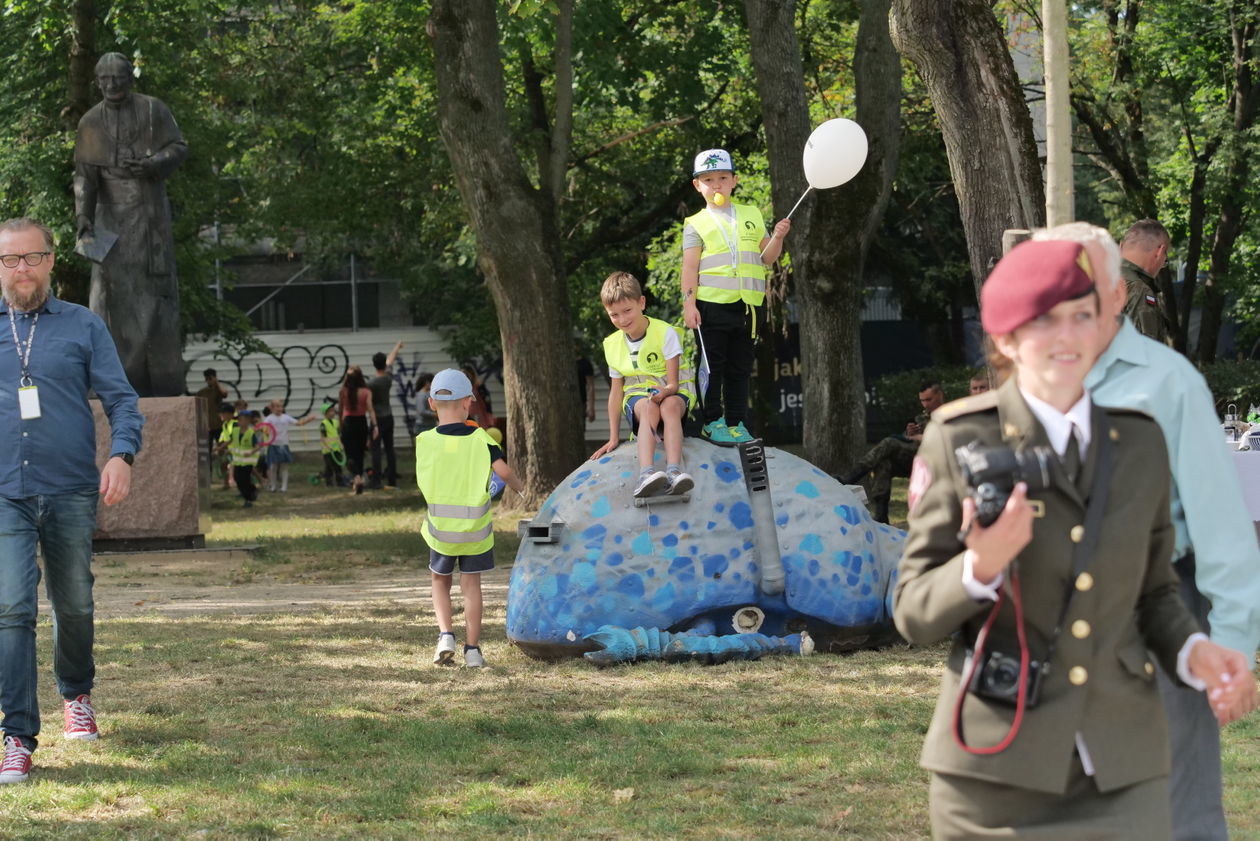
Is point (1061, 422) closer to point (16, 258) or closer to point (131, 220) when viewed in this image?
point (16, 258)

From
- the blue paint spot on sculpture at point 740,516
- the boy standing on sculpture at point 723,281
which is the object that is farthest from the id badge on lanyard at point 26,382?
the boy standing on sculpture at point 723,281

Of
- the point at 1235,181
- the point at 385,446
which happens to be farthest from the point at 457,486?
the point at 1235,181

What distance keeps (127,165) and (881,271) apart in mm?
23338

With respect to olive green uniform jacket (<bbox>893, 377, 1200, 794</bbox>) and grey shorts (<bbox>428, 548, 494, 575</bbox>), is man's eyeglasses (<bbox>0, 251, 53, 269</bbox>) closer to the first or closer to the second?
grey shorts (<bbox>428, 548, 494, 575</bbox>)

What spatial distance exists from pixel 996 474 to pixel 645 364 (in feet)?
22.4

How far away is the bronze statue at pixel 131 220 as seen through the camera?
16.4 meters

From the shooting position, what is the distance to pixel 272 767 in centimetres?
670

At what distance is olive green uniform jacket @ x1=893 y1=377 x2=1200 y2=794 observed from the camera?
120 inches

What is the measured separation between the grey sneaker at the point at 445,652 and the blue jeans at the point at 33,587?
8.09 feet

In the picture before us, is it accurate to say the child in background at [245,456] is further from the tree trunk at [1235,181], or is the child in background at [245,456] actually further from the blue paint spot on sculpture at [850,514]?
the blue paint spot on sculpture at [850,514]

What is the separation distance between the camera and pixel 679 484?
29.6 ft

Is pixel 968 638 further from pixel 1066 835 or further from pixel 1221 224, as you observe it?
pixel 1221 224

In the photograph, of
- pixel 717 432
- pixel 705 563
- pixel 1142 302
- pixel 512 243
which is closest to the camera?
pixel 1142 302

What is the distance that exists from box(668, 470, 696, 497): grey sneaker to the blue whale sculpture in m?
0.06
